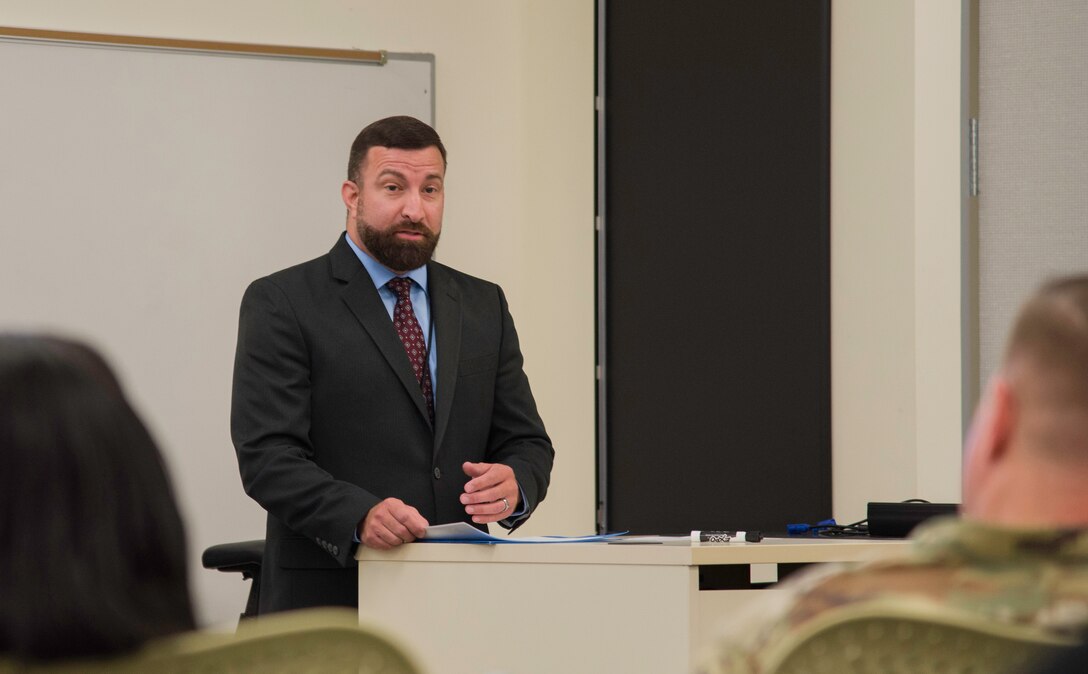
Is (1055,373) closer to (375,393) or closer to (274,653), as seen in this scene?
(274,653)

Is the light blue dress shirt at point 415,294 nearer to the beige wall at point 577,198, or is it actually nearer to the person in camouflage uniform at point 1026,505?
the beige wall at point 577,198

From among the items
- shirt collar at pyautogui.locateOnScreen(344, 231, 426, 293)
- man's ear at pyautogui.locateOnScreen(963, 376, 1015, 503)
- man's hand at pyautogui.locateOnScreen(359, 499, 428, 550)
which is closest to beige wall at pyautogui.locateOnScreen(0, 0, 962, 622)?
shirt collar at pyautogui.locateOnScreen(344, 231, 426, 293)

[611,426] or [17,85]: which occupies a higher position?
[17,85]

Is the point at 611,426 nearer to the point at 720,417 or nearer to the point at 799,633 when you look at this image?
the point at 720,417

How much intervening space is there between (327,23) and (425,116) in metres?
0.46

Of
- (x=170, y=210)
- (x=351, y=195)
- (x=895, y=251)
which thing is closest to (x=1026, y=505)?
(x=351, y=195)

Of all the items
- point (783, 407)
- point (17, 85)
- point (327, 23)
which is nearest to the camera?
point (783, 407)

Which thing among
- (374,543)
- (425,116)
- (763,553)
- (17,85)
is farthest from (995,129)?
(17,85)

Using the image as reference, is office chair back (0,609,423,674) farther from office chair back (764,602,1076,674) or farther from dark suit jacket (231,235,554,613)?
dark suit jacket (231,235,554,613)

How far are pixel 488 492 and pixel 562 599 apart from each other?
1.20ft

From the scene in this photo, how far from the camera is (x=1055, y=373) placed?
3.44ft

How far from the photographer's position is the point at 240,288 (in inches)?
186

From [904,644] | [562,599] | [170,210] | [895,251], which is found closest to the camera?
[904,644]

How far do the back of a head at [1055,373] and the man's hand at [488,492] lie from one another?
1.74 m
